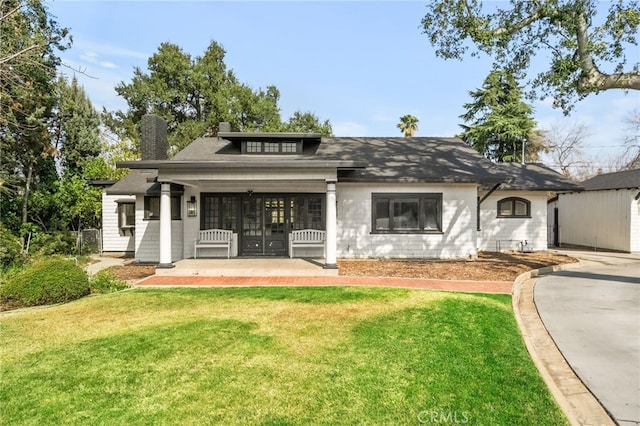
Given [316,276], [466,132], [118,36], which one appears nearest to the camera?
[316,276]

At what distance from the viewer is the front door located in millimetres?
13305

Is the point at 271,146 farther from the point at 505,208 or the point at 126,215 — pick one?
the point at 505,208

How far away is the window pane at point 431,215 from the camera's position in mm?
13625

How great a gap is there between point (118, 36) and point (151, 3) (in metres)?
1.90

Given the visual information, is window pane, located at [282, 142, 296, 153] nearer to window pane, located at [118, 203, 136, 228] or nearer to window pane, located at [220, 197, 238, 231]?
window pane, located at [220, 197, 238, 231]

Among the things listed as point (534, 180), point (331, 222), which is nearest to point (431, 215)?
point (331, 222)

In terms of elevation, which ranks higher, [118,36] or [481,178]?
[118,36]

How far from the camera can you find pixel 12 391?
12.7ft

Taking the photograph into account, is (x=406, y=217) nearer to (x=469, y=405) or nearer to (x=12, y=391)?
(x=469, y=405)

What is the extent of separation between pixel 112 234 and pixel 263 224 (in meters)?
8.59

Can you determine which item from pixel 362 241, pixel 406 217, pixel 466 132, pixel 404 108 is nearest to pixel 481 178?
pixel 406 217

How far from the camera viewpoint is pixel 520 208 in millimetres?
16781

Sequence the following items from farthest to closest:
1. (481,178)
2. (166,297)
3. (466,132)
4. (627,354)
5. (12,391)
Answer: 1. (466,132)
2. (481,178)
3. (166,297)
4. (627,354)
5. (12,391)

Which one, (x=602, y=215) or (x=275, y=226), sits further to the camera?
(x=602, y=215)
